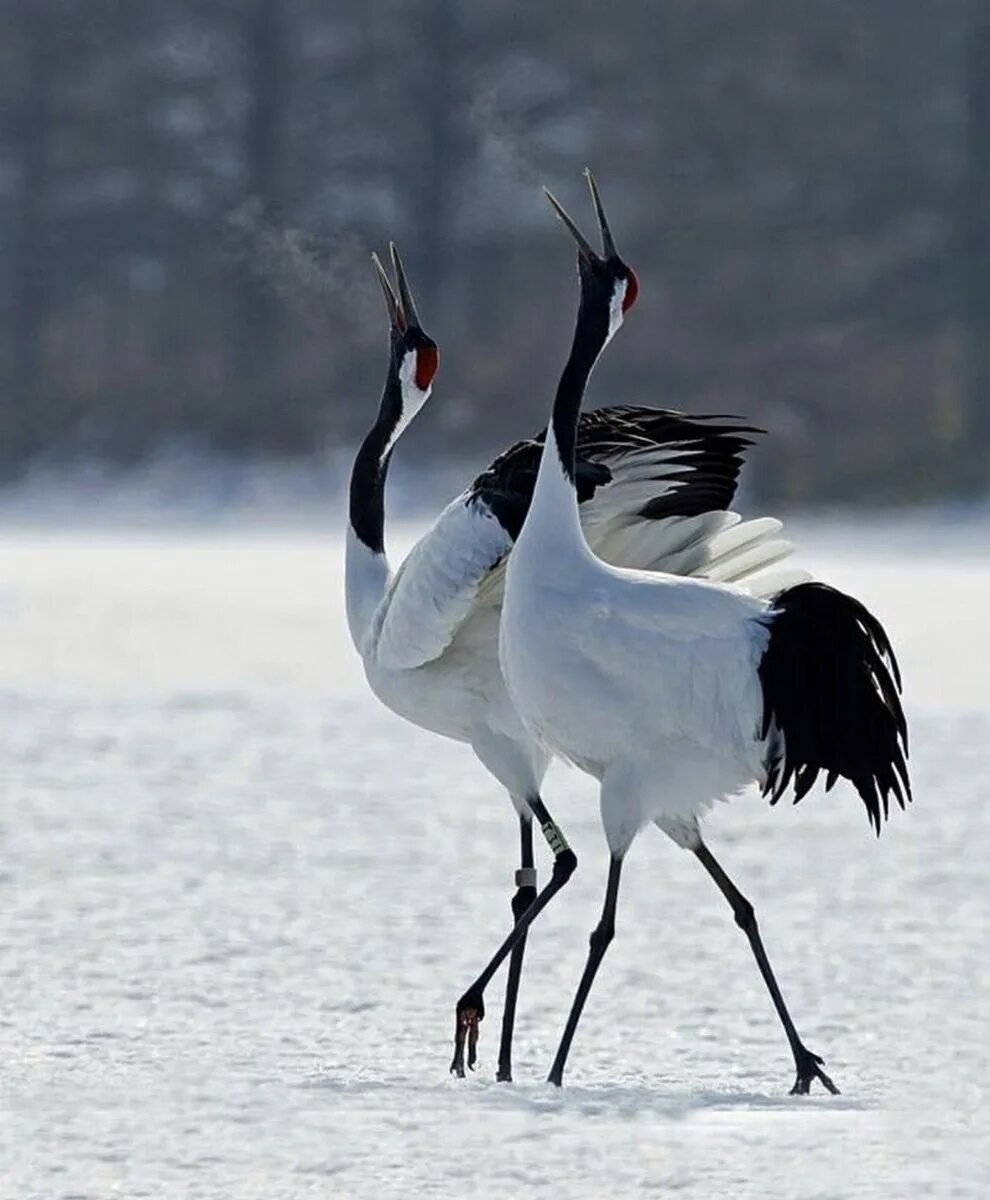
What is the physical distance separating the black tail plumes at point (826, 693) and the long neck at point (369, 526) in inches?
43.4

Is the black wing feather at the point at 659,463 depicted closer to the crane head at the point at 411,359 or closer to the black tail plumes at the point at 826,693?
the black tail plumes at the point at 826,693

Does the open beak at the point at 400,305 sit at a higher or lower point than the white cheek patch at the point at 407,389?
higher

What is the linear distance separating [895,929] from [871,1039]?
110 cm

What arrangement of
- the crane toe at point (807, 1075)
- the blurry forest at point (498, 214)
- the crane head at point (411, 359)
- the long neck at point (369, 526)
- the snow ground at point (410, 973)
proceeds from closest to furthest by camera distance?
the snow ground at point (410, 973), the crane toe at point (807, 1075), the long neck at point (369, 526), the crane head at point (411, 359), the blurry forest at point (498, 214)

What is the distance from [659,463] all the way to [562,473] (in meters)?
0.51

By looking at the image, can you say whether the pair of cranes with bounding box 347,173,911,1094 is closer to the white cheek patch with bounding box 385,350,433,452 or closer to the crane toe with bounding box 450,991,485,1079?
the crane toe with bounding box 450,991,485,1079

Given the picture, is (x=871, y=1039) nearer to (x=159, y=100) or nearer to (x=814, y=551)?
(x=814, y=551)

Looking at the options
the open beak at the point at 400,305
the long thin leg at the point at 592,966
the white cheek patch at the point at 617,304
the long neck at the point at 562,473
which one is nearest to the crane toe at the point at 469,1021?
the long thin leg at the point at 592,966

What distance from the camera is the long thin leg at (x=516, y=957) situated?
5461mm

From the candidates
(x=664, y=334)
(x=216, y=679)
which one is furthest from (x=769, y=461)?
(x=216, y=679)

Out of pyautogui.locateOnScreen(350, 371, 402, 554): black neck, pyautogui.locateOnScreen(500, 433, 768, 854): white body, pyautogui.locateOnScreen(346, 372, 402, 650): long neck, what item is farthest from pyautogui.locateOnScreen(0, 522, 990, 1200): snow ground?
pyautogui.locateOnScreen(350, 371, 402, 554): black neck

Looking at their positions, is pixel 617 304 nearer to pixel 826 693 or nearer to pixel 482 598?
pixel 482 598

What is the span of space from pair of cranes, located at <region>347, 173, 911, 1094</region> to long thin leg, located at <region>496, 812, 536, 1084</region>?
1 cm

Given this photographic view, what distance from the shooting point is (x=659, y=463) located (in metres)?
5.70
